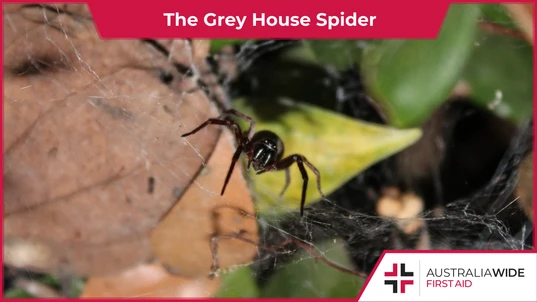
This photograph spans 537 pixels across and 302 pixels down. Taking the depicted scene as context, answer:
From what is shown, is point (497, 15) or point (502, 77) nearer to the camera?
point (497, 15)

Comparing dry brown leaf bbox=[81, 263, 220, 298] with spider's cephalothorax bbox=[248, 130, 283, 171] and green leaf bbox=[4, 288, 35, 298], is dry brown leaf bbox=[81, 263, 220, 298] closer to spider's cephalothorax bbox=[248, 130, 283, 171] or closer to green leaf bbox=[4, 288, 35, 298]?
green leaf bbox=[4, 288, 35, 298]

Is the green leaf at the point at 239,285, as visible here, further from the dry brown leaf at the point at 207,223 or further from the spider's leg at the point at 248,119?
the spider's leg at the point at 248,119

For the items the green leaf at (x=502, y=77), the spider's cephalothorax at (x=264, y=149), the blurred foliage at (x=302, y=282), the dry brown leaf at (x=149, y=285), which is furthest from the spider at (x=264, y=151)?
the green leaf at (x=502, y=77)

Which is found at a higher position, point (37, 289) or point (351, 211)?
point (351, 211)

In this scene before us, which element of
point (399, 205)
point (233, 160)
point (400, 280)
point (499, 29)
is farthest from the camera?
point (399, 205)

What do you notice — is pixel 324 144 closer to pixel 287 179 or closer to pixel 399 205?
pixel 287 179

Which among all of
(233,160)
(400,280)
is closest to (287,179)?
(233,160)

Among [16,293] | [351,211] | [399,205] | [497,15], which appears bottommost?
[16,293]

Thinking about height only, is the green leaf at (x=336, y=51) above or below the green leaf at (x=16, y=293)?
above
